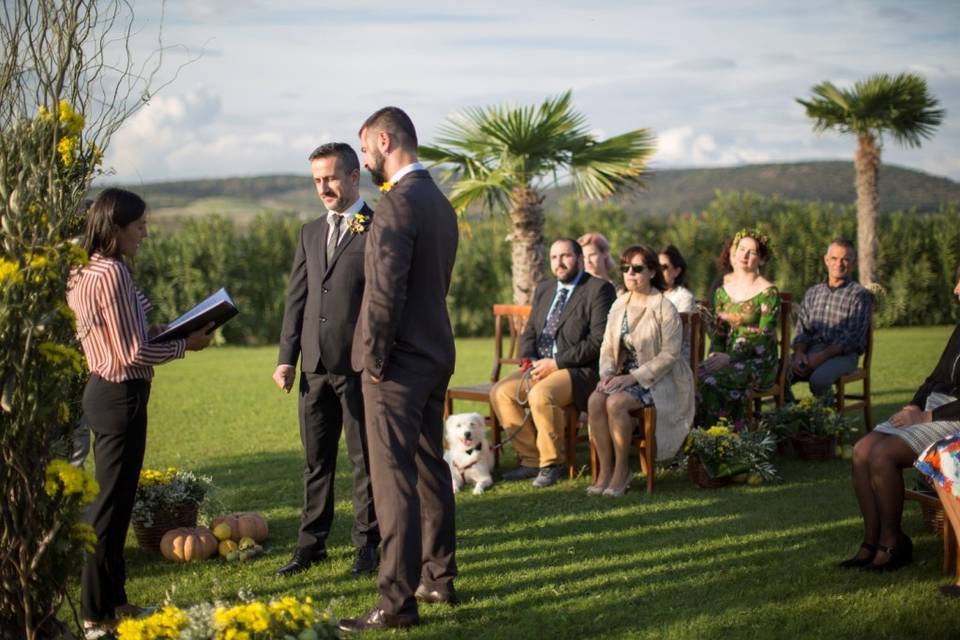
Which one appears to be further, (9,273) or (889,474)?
(889,474)

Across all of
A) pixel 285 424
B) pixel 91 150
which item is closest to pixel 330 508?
pixel 91 150

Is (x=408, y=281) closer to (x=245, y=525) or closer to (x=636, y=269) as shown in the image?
(x=245, y=525)

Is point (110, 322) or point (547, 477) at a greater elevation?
point (110, 322)

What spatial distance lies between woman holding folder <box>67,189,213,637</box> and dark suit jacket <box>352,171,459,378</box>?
0.91 metres

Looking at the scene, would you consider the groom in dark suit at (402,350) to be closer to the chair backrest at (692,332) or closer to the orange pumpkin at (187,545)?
the orange pumpkin at (187,545)

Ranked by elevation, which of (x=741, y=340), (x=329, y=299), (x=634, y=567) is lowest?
(x=634, y=567)

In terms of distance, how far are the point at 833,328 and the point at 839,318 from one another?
110 mm

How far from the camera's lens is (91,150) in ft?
11.7

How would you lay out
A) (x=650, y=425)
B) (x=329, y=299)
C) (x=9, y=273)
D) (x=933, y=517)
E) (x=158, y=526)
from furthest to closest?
(x=650, y=425)
(x=158, y=526)
(x=933, y=517)
(x=329, y=299)
(x=9, y=273)

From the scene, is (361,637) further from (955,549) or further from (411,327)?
(955,549)

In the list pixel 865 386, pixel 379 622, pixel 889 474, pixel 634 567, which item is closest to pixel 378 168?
pixel 379 622

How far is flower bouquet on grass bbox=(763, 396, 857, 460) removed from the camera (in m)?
7.86

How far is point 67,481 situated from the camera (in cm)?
Result: 334

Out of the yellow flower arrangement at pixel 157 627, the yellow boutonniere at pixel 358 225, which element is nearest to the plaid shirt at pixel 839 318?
the yellow boutonniere at pixel 358 225
